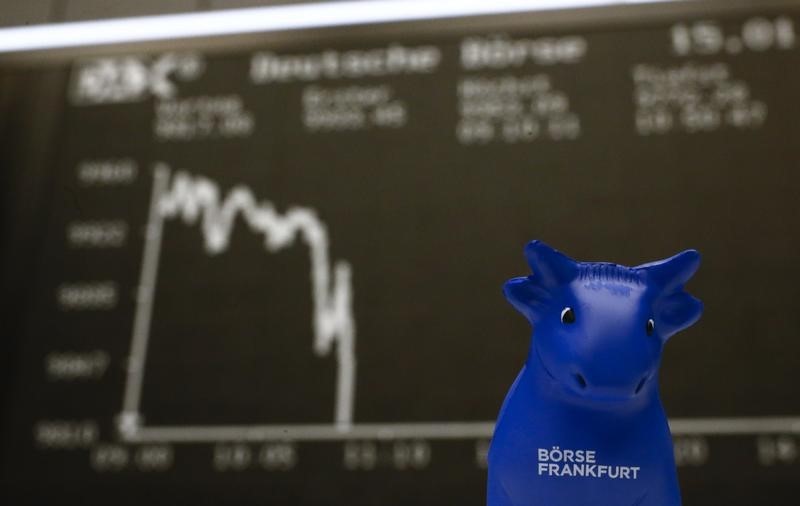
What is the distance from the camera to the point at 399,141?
230 centimetres

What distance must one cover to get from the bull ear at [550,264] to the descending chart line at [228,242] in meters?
1.24

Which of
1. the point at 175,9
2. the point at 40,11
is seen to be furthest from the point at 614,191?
the point at 40,11

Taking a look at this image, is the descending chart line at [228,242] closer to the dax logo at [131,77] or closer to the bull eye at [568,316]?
the dax logo at [131,77]

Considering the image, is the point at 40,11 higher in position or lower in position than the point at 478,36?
higher

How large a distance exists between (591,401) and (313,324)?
1.37 m

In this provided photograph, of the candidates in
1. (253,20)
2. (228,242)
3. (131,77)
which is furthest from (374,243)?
(131,77)

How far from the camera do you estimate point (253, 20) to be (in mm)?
2469

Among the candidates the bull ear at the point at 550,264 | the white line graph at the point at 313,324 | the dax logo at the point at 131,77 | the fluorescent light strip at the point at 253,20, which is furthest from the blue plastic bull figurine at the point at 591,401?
the dax logo at the point at 131,77

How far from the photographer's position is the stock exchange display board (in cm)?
204

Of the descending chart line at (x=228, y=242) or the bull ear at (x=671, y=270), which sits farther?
the descending chart line at (x=228, y=242)

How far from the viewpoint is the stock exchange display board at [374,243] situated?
2035 mm

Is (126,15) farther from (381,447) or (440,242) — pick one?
(381,447)

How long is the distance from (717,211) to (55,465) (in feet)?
5.76

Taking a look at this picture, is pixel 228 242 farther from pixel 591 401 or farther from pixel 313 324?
pixel 591 401
